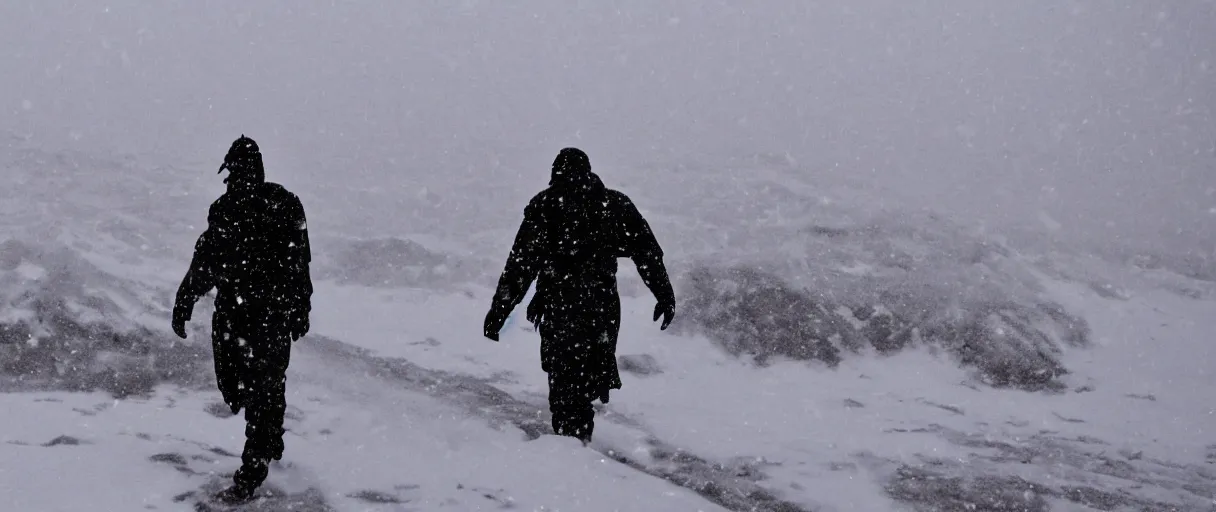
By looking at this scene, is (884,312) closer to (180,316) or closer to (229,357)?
(229,357)

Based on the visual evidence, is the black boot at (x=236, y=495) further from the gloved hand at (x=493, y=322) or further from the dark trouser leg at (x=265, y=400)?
the gloved hand at (x=493, y=322)

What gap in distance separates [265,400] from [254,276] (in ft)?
2.26

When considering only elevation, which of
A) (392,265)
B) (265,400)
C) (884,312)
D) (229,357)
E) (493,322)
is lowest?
(265,400)

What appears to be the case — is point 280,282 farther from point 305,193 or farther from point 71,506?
point 305,193

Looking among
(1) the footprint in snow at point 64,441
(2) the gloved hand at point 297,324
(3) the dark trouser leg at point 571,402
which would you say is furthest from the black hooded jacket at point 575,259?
(1) the footprint in snow at point 64,441

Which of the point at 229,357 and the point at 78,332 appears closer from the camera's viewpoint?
the point at 229,357

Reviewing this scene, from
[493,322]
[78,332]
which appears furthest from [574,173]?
[78,332]

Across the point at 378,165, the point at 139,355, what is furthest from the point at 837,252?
the point at 378,165

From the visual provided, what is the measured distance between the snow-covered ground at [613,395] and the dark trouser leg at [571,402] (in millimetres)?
355

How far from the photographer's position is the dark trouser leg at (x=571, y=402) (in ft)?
19.7

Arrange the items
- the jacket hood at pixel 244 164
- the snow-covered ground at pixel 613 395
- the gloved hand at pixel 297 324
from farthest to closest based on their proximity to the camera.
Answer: the snow-covered ground at pixel 613 395 → the gloved hand at pixel 297 324 → the jacket hood at pixel 244 164

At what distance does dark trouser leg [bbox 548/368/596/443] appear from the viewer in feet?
19.7

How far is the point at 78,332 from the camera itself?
27.3 feet

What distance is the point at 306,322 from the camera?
16.7ft
